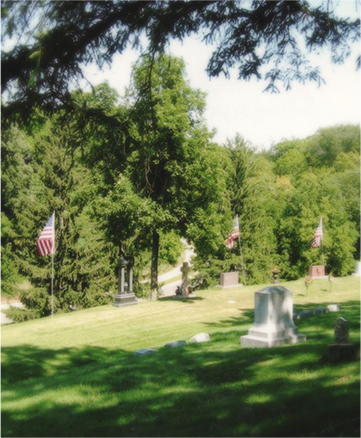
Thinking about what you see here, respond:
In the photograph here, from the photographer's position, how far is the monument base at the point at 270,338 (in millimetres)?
8344

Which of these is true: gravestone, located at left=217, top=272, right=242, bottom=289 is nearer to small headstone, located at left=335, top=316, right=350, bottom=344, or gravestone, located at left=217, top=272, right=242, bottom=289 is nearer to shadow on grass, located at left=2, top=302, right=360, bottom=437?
shadow on grass, located at left=2, top=302, right=360, bottom=437

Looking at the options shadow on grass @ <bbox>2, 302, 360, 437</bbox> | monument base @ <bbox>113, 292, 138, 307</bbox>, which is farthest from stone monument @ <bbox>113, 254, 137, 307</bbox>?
shadow on grass @ <bbox>2, 302, 360, 437</bbox>

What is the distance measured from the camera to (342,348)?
5.91 m

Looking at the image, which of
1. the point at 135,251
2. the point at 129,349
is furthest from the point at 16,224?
the point at 129,349

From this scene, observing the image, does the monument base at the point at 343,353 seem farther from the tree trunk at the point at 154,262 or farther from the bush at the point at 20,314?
the bush at the point at 20,314

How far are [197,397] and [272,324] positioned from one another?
3.34 metres

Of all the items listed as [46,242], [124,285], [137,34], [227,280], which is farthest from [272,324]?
[227,280]

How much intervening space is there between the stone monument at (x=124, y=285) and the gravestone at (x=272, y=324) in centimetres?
963

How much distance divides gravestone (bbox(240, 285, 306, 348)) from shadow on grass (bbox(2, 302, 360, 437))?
46cm

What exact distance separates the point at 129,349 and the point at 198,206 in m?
8.75

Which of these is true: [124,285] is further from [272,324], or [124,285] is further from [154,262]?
[272,324]

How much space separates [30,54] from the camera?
4613 millimetres

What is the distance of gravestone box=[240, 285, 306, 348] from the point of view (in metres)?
8.41

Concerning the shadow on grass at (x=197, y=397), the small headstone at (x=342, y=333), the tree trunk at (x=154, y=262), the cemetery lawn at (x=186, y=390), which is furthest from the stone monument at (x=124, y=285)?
the small headstone at (x=342, y=333)
